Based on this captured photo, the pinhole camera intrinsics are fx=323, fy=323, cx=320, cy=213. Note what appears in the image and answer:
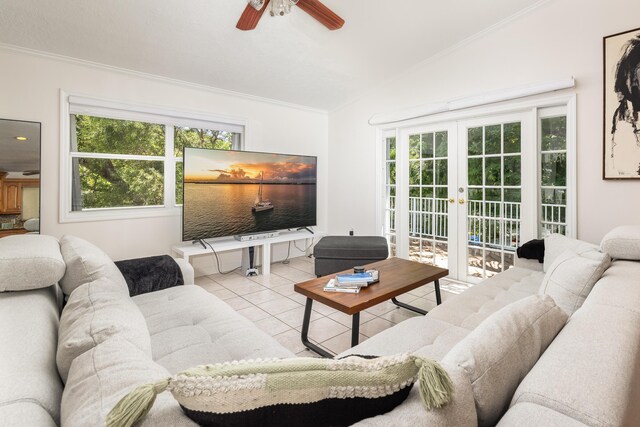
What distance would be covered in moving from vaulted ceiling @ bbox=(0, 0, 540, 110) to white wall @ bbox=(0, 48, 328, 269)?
139 mm

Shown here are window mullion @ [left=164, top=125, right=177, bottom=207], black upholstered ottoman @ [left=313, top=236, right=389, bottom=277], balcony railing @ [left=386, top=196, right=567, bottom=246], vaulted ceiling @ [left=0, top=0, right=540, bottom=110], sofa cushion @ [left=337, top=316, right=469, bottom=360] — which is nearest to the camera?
sofa cushion @ [left=337, top=316, right=469, bottom=360]

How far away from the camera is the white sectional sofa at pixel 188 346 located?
643 mm

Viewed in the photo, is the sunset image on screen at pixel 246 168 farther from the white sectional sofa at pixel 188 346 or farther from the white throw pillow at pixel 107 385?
the white throw pillow at pixel 107 385

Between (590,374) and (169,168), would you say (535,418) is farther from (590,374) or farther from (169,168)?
(169,168)

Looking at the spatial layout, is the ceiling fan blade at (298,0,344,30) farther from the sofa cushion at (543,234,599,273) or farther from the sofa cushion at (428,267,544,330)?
the sofa cushion at (543,234,599,273)

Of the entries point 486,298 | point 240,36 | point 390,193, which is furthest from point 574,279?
point 240,36

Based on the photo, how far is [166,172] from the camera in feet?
12.4

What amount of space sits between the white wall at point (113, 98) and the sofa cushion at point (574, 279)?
11.7ft

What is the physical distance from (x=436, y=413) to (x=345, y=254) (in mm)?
3089

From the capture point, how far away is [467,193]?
3.69 m

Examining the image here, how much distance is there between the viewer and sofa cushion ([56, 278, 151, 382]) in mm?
872

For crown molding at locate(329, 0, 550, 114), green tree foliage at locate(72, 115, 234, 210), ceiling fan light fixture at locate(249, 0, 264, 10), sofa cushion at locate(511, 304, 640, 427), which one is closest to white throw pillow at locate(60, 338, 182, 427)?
sofa cushion at locate(511, 304, 640, 427)

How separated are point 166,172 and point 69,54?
1.37m

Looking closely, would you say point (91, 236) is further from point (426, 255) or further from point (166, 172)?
point (426, 255)
